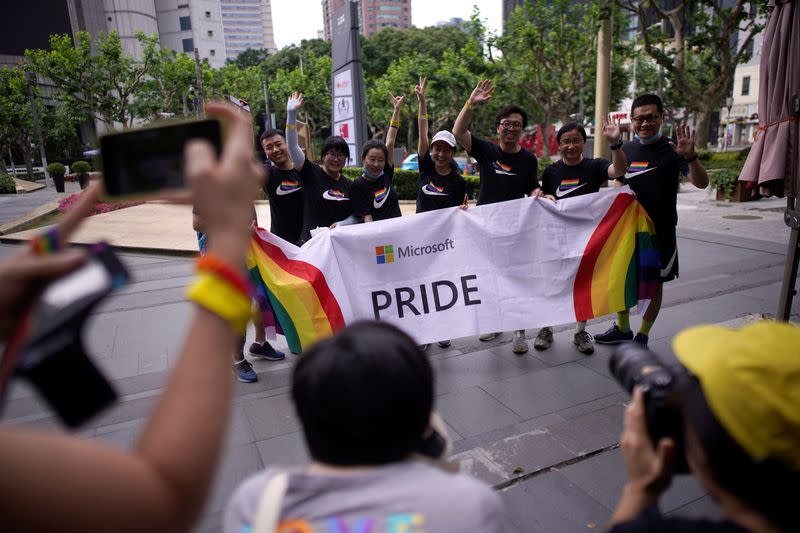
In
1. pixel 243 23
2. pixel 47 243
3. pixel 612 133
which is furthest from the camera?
pixel 243 23

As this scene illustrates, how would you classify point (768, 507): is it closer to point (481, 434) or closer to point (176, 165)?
point (176, 165)

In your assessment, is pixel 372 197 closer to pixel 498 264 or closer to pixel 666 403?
pixel 498 264

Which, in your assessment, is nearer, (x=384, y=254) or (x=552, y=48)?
(x=384, y=254)

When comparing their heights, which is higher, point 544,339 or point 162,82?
point 162,82

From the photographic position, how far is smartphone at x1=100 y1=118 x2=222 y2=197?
3.17 ft

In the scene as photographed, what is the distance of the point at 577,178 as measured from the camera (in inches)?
171

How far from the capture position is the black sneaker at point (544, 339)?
4527 millimetres

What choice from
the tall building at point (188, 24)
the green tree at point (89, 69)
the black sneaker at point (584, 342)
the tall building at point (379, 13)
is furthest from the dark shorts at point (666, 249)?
the tall building at point (379, 13)

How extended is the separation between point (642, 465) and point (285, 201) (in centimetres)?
385

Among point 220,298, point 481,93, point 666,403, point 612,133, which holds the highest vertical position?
point 481,93

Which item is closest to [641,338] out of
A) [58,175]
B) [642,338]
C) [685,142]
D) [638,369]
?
[642,338]

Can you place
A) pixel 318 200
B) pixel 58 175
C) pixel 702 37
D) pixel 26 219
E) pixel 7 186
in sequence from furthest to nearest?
pixel 7 186
pixel 58 175
pixel 702 37
pixel 26 219
pixel 318 200

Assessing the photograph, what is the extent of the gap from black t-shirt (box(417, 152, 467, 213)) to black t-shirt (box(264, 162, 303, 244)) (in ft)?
3.53

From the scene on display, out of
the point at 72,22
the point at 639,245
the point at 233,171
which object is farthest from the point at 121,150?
the point at 72,22
